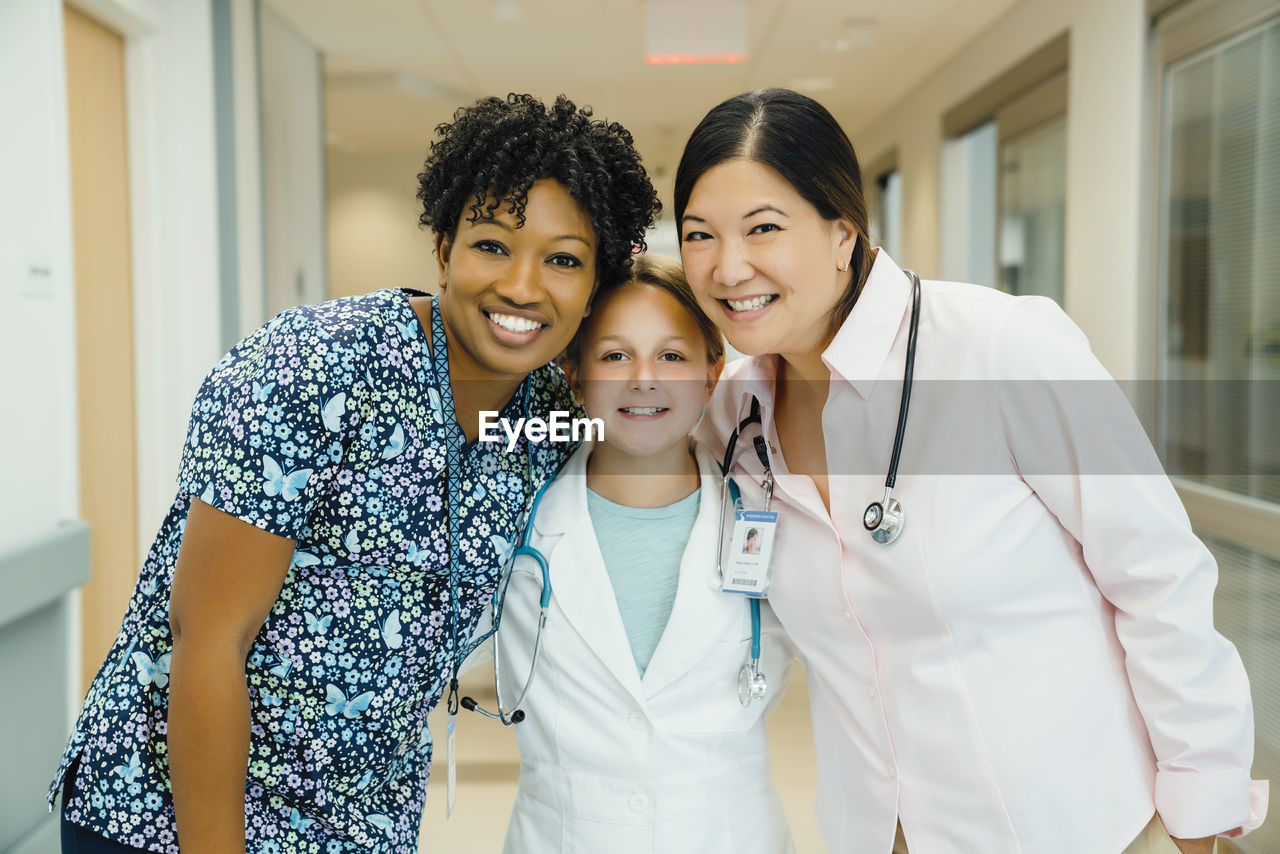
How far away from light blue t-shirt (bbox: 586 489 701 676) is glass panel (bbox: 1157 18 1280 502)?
2072mm

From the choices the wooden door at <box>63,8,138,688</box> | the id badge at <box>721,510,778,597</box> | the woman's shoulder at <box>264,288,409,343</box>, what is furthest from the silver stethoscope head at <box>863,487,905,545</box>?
the wooden door at <box>63,8,138,688</box>

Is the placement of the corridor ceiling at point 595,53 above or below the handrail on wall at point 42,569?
above

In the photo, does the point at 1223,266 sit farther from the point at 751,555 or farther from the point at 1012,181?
the point at 751,555

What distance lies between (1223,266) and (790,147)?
7.82 ft

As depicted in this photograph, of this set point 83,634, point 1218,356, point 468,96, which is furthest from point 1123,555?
point 468,96

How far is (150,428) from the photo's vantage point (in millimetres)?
3766

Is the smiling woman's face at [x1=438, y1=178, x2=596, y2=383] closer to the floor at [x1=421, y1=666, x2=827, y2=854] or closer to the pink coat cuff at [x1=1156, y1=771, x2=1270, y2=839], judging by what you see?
the pink coat cuff at [x1=1156, y1=771, x2=1270, y2=839]

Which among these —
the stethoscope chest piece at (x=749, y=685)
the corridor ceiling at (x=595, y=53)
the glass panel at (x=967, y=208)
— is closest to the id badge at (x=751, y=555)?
the stethoscope chest piece at (x=749, y=685)

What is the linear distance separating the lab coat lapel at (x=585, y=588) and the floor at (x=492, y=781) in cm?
143

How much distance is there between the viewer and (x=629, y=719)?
55.2 inches

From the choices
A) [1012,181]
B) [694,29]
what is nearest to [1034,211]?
[1012,181]

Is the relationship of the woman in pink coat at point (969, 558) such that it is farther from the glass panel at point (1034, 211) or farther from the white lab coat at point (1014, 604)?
the glass panel at point (1034, 211)

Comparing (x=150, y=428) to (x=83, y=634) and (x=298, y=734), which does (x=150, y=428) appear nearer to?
(x=83, y=634)

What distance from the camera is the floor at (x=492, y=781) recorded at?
296 cm
